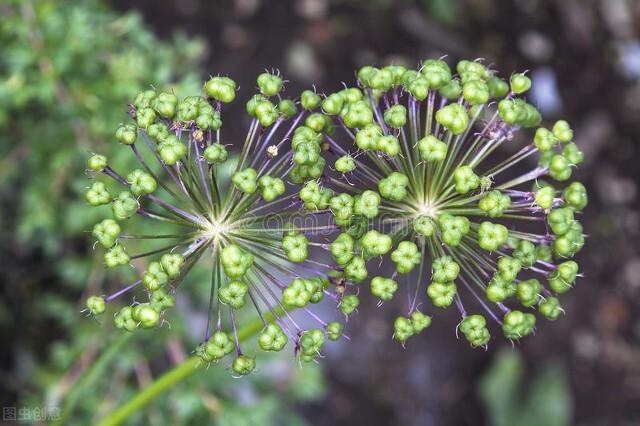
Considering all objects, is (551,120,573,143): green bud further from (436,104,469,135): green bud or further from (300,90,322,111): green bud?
(300,90,322,111): green bud

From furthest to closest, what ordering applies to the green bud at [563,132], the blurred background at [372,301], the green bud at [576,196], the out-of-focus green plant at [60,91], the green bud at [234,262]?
the blurred background at [372,301] → the out-of-focus green plant at [60,91] → the green bud at [563,132] → the green bud at [576,196] → the green bud at [234,262]

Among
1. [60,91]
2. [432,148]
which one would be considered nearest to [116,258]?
[432,148]

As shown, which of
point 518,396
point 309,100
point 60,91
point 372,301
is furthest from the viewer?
point 518,396

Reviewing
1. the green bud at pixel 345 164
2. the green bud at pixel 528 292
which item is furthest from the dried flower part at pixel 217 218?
the green bud at pixel 528 292

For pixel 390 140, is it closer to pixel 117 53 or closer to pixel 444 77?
pixel 444 77

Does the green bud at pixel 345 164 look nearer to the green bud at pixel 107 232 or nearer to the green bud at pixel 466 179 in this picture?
the green bud at pixel 466 179

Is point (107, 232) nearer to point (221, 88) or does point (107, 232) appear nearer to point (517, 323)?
point (221, 88)

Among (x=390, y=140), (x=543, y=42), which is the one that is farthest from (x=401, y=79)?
(x=543, y=42)
